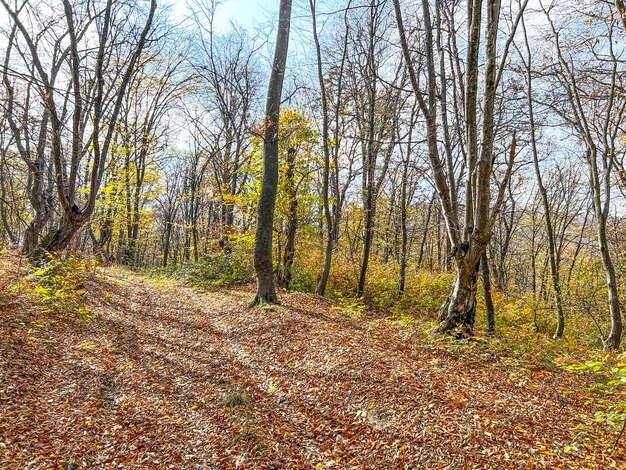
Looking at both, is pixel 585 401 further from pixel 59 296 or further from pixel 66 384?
pixel 59 296

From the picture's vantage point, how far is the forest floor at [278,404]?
3.20 meters

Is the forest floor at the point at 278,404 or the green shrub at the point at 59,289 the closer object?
the forest floor at the point at 278,404

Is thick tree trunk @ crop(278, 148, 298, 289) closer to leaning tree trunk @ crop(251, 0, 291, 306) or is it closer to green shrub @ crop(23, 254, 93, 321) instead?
leaning tree trunk @ crop(251, 0, 291, 306)

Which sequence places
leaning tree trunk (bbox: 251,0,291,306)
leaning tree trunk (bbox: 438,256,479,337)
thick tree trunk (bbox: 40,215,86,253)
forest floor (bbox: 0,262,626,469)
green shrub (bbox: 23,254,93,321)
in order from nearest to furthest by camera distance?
forest floor (bbox: 0,262,626,469) → leaning tree trunk (bbox: 438,256,479,337) → green shrub (bbox: 23,254,93,321) → leaning tree trunk (bbox: 251,0,291,306) → thick tree trunk (bbox: 40,215,86,253)

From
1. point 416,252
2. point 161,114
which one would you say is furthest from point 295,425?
point 416,252

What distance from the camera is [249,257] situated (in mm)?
12961

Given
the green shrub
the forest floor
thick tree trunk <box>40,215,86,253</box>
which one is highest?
thick tree trunk <box>40,215,86,253</box>

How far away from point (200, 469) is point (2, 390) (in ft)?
8.45

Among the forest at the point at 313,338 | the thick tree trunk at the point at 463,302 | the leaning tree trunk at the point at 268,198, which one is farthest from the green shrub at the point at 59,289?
the thick tree trunk at the point at 463,302

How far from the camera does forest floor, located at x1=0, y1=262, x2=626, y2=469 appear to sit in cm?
320

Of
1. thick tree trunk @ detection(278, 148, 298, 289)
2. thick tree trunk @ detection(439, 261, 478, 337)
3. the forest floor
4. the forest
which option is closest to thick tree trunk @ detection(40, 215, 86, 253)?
the forest

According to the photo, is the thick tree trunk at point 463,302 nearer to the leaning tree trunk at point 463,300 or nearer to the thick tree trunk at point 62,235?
the leaning tree trunk at point 463,300

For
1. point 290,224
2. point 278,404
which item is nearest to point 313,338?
point 278,404

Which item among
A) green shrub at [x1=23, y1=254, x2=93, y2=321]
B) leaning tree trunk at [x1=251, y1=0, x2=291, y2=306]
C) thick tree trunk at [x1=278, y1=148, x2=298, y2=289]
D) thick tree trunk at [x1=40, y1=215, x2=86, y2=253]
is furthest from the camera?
thick tree trunk at [x1=278, y1=148, x2=298, y2=289]
